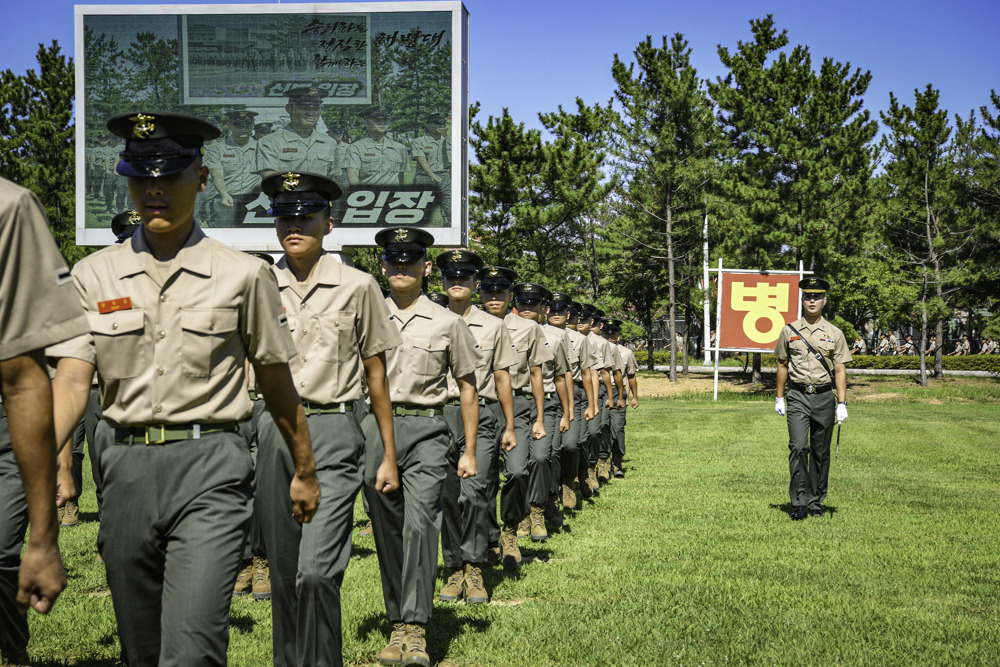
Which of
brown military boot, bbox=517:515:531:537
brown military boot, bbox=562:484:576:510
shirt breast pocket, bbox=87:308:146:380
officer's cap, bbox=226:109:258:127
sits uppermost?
officer's cap, bbox=226:109:258:127

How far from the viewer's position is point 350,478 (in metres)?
4.98

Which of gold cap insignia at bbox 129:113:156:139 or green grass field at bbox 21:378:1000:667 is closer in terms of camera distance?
gold cap insignia at bbox 129:113:156:139

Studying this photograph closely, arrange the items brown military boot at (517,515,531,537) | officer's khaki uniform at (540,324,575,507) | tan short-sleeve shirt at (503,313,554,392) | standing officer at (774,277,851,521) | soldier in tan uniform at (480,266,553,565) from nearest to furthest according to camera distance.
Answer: soldier in tan uniform at (480,266,553,565) < tan short-sleeve shirt at (503,313,554,392) < brown military boot at (517,515,531,537) < officer's khaki uniform at (540,324,575,507) < standing officer at (774,277,851,521)

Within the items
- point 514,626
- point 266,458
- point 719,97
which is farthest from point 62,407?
point 719,97

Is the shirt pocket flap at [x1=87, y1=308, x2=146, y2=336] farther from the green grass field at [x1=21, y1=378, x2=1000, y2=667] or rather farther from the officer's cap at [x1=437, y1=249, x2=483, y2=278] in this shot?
the officer's cap at [x1=437, y1=249, x2=483, y2=278]

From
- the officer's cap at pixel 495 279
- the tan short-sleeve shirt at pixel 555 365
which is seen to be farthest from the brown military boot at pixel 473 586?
the tan short-sleeve shirt at pixel 555 365

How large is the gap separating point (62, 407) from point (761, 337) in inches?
1239

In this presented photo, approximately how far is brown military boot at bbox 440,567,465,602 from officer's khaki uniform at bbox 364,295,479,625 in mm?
1194

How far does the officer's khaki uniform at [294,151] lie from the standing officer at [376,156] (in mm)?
382

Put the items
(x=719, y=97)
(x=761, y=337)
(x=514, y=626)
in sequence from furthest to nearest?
(x=719, y=97) < (x=761, y=337) < (x=514, y=626)

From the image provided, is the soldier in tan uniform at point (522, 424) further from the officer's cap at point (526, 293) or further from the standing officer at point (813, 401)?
the standing officer at point (813, 401)

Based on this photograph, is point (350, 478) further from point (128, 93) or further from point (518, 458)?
point (128, 93)

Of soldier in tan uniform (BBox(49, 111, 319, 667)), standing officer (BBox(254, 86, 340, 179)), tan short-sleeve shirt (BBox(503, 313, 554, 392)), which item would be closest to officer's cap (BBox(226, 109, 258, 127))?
standing officer (BBox(254, 86, 340, 179))

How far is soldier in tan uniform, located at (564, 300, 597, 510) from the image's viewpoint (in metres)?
12.2
